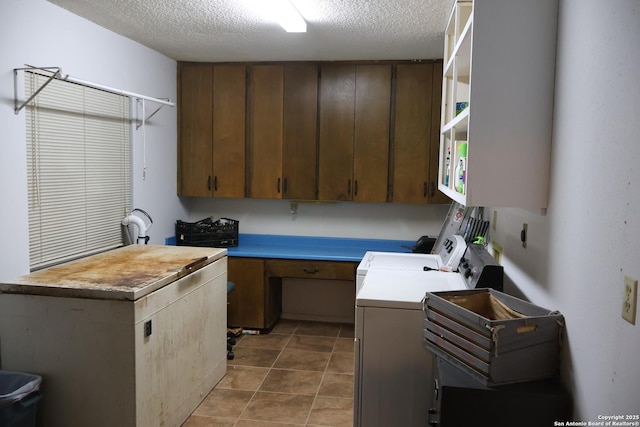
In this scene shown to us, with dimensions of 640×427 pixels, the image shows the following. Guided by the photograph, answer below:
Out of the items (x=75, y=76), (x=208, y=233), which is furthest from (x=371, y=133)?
(x=75, y=76)

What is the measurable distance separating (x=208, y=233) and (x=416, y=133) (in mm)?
2059

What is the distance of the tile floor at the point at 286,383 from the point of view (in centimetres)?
310

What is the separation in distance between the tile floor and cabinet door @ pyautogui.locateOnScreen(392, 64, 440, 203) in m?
1.45

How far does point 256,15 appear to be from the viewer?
3.21m

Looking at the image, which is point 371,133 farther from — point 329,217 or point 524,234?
point 524,234

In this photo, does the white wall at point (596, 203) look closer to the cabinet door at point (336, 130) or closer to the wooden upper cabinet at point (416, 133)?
the wooden upper cabinet at point (416, 133)

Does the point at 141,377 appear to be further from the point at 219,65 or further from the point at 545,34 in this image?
the point at 219,65

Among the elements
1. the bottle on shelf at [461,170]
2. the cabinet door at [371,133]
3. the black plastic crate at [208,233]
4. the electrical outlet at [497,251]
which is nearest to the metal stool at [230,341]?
the black plastic crate at [208,233]

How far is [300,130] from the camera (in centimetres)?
460

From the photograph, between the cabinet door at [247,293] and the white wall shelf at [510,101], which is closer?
the white wall shelf at [510,101]

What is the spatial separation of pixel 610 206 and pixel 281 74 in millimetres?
3584

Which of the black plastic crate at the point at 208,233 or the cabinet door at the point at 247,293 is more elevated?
the black plastic crate at the point at 208,233

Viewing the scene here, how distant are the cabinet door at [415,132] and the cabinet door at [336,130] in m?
0.41

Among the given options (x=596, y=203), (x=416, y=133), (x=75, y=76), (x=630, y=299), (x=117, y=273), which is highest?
(x=75, y=76)
